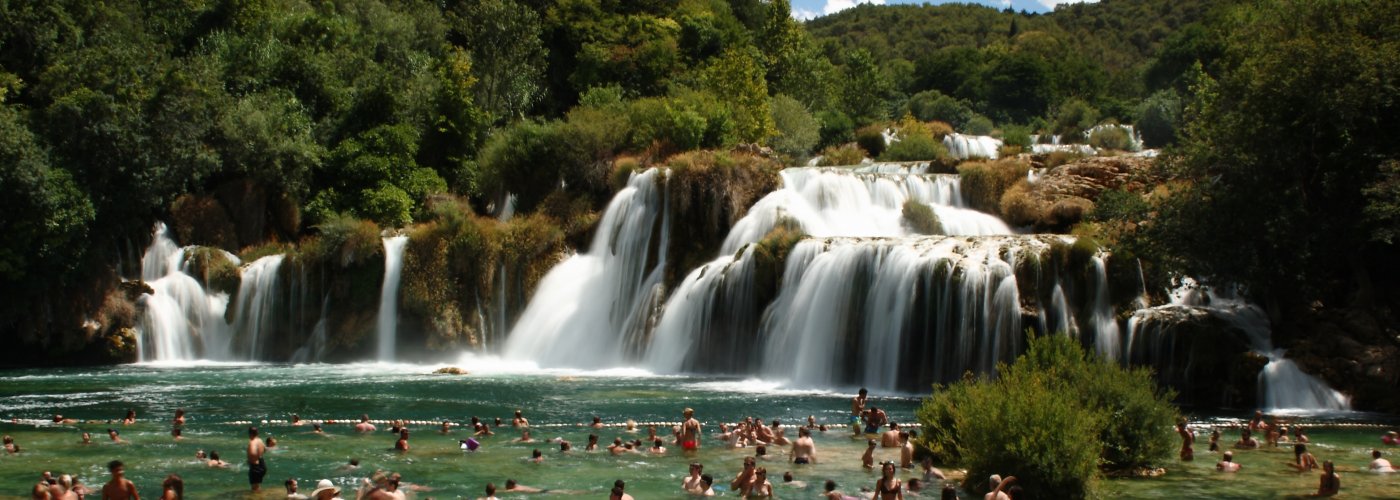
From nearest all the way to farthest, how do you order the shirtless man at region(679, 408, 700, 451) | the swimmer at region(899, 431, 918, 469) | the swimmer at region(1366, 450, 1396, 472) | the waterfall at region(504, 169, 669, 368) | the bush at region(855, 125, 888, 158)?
the swimmer at region(1366, 450, 1396, 472) → the swimmer at region(899, 431, 918, 469) → the shirtless man at region(679, 408, 700, 451) → the waterfall at region(504, 169, 669, 368) → the bush at region(855, 125, 888, 158)

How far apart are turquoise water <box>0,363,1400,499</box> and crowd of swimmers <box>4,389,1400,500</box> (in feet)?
0.85

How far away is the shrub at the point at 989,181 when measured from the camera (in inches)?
1539

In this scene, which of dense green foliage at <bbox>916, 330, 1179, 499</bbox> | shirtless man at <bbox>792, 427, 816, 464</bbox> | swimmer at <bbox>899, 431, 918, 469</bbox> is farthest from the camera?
shirtless man at <bbox>792, 427, 816, 464</bbox>

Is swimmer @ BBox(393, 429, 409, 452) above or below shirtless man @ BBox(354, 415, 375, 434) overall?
below

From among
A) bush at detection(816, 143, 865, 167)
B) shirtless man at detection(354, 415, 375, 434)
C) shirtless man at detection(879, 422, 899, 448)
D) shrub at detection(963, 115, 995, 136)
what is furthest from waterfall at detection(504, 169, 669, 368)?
shrub at detection(963, 115, 995, 136)

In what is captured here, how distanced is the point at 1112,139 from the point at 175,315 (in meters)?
47.9

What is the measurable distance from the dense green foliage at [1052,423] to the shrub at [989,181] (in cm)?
2044

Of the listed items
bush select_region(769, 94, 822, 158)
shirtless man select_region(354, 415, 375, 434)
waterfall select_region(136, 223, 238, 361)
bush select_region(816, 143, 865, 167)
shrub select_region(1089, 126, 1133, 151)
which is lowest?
shirtless man select_region(354, 415, 375, 434)

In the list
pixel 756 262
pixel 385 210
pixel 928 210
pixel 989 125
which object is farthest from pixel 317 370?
pixel 989 125

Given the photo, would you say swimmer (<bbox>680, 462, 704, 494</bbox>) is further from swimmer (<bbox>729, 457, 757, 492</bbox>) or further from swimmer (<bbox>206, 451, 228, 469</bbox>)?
swimmer (<bbox>206, 451, 228, 469</bbox>)

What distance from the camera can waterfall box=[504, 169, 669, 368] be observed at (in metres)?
37.7

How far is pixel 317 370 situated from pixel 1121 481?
2622 cm

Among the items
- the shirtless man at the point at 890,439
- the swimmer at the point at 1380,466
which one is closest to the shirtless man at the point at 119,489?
the shirtless man at the point at 890,439

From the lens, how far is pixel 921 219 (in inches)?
1494
